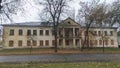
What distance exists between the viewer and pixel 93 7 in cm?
4888

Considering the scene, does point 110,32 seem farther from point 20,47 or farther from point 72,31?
point 20,47

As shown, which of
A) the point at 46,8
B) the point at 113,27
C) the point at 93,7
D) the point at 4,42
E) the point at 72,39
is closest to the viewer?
the point at 46,8

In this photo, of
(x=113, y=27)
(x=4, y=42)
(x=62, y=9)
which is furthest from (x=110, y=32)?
(x=4, y=42)

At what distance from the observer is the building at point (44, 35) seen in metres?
57.6

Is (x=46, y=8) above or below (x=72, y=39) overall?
above

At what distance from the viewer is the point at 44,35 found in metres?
60.9

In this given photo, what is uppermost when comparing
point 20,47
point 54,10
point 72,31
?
point 54,10

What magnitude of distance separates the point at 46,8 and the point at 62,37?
16840 millimetres

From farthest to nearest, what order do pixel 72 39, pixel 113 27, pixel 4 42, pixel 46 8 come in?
pixel 113 27
pixel 72 39
pixel 4 42
pixel 46 8

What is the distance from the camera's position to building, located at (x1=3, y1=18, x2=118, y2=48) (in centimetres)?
5762

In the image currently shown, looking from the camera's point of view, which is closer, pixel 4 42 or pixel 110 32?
pixel 4 42

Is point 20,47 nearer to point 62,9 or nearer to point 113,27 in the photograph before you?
point 62,9

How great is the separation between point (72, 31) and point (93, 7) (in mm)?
14996

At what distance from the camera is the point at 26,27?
59.2m
